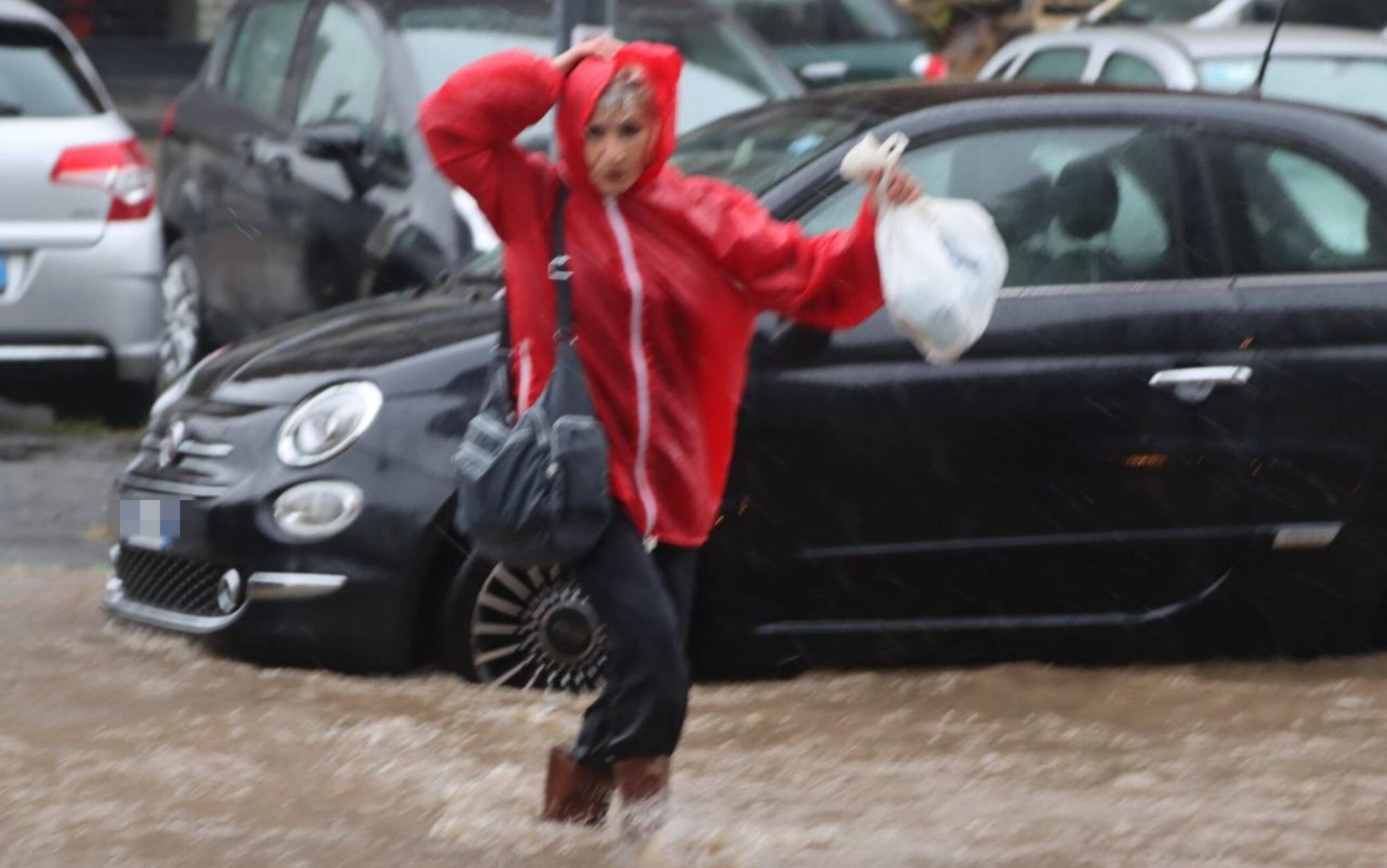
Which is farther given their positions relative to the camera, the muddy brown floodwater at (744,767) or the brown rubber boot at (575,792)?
the muddy brown floodwater at (744,767)

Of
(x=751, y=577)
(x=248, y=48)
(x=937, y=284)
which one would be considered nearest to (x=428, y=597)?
(x=751, y=577)

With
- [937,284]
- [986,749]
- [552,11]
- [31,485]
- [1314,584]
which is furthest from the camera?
[552,11]

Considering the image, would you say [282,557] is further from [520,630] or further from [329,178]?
[329,178]

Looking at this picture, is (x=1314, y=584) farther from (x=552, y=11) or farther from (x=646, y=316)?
(x=552, y=11)

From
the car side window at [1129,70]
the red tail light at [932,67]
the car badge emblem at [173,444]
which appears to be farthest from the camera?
the red tail light at [932,67]

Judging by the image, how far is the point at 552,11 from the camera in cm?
1057

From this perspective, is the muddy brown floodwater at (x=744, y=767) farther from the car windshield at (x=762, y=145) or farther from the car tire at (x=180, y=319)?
the car tire at (x=180, y=319)

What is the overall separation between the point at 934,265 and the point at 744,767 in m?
1.72

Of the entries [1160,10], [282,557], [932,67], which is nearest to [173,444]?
[282,557]

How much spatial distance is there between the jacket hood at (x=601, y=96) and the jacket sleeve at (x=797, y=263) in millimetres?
126

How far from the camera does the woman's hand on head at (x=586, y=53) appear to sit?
472cm

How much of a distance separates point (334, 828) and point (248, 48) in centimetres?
667

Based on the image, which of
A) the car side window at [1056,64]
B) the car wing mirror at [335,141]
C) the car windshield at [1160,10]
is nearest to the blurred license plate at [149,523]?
the car wing mirror at [335,141]

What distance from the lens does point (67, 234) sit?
988 cm
